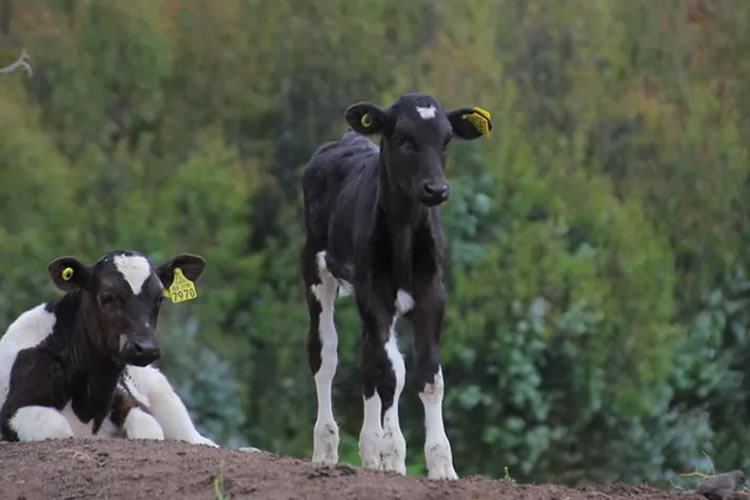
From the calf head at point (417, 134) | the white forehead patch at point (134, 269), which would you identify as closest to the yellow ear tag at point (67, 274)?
the white forehead patch at point (134, 269)

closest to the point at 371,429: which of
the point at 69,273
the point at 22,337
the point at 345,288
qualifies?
the point at 345,288

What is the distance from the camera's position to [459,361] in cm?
1838

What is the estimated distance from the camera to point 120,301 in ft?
34.3

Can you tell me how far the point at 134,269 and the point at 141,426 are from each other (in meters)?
0.97

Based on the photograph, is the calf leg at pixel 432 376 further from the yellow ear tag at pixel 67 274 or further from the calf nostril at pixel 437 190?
the yellow ear tag at pixel 67 274

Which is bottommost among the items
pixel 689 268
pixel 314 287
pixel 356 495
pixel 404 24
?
pixel 356 495

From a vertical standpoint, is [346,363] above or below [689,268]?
below

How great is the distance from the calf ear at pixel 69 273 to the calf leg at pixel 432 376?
2.19 metres

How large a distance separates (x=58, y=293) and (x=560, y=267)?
5.04m

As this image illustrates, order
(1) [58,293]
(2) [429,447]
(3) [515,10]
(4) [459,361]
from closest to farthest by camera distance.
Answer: (2) [429,447] < (1) [58,293] < (4) [459,361] < (3) [515,10]

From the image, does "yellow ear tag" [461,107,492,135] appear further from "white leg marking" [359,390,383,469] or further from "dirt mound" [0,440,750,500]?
"dirt mound" [0,440,750,500]

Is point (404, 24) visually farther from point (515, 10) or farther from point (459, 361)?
point (459, 361)

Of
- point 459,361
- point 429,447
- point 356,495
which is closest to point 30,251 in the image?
point 459,361

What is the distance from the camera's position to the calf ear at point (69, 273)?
35.1ft
